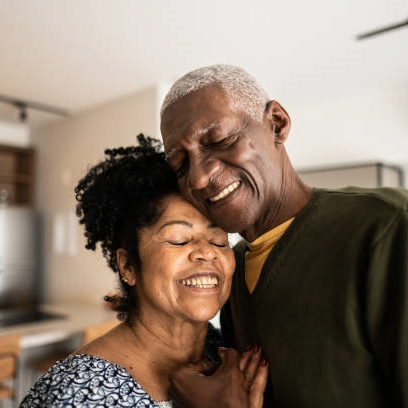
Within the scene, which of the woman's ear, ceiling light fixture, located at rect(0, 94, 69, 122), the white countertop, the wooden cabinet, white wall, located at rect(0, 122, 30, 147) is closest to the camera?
the woman's ear

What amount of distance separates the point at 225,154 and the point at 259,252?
29cm

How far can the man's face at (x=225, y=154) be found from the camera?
101 centimetres

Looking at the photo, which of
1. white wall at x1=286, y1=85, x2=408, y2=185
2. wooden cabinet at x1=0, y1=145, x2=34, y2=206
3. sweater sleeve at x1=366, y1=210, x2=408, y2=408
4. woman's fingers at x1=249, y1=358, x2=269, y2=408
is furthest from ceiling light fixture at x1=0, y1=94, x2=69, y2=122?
sweater sleeve at x1=366, y1=210, x2=408, y2=408

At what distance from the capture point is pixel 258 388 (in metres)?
0.99

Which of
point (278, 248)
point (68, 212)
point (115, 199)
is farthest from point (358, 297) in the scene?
point (68, 212)

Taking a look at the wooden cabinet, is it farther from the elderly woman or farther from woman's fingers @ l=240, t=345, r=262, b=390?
woman's fingers @ l=240, t=345, r=262, b=390

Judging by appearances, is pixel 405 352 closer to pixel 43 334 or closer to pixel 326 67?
pixel 43 334

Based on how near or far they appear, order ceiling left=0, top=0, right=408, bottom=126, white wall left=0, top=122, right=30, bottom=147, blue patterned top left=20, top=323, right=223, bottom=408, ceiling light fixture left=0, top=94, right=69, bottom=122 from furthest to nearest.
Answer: white wall left=0, top=122, right=30, bottom=147 < ceiling light fixture left=0, top=94, right=69, bottom=122 < ceiling left=0, top=0, right=408, bottom=126 < blue patterned top left=20, top=323, right=223, bottom=408

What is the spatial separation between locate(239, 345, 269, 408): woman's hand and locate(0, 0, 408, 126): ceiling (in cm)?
212

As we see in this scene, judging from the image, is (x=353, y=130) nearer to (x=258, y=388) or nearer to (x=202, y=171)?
(x=202, y=171)

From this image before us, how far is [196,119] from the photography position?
102 centimetres

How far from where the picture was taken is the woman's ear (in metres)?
1.25

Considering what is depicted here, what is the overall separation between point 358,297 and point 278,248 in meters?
0.23

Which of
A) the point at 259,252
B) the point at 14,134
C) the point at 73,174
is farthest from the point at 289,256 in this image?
the point at 14,134
